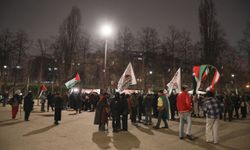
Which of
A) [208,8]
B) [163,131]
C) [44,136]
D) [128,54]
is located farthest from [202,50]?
[44,136]

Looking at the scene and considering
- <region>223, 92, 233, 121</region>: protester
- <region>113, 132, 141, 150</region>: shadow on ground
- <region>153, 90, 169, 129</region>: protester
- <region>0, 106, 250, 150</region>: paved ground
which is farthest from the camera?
<region>223, 92, 233, 121</region>: protester

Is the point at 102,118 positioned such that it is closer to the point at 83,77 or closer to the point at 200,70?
the point at 200,70

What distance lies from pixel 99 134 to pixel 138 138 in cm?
203

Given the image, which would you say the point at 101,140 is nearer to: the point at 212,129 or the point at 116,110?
the point at 116,110

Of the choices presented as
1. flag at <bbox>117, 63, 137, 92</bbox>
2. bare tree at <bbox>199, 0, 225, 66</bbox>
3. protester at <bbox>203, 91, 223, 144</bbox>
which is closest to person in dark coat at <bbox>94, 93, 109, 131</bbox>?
flag at <bbox>117, 63, 137, 92</bbox>

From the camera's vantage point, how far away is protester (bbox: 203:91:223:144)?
9.84 metres

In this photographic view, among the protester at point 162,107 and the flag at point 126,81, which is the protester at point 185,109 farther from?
the flag at point 126,81

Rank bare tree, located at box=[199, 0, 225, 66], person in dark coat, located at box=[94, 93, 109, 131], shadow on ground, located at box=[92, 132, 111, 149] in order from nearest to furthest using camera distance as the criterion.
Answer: shadow on ground, located at box=[92, 132, 111, 149] < person in dark coat, located at box=[94, 93, 109, 131] < bare tree, located at box=[199, 0, 225, 66]

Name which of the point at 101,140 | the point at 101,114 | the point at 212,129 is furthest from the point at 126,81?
the point at 212,129

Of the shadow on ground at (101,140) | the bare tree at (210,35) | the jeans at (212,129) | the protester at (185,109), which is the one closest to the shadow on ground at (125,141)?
the shadow on ground at (101,140)

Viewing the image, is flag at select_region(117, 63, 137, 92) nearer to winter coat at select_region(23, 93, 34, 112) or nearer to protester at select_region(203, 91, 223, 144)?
winter coat at select_region(23, 93, 34, 112)

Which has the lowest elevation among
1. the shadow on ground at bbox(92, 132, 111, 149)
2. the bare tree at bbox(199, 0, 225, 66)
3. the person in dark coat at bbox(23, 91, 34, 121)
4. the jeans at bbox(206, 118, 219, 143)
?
the shadow on ground at bbox(92, 132, 111, 149)

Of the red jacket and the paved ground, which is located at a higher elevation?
the red jacket

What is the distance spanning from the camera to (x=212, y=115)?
32.3 ft
